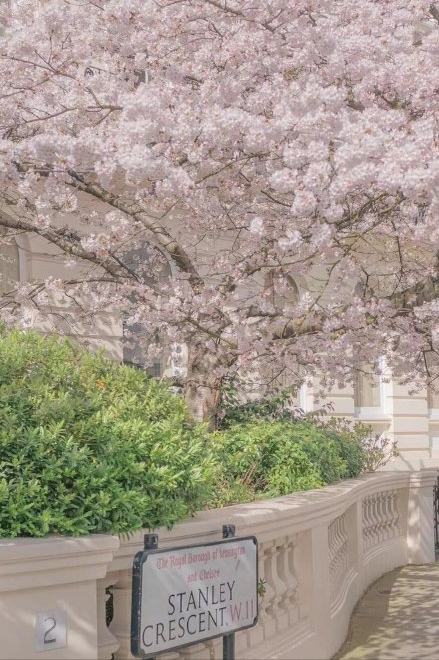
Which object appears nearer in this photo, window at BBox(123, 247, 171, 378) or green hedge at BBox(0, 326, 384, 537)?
green hedge at BBox(0, 326, 384, 537)

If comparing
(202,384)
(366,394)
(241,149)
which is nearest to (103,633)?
(241,149)

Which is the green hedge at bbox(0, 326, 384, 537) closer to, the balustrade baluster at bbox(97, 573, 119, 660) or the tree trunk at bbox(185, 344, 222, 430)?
the balustrade baluster at bbox(97, 573, 119, 660)

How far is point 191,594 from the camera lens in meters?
4.64

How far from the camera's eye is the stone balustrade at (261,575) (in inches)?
167

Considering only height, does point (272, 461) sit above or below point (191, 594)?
above

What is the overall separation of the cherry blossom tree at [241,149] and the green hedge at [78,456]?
189cm

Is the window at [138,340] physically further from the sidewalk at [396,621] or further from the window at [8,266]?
the sidewalk at [396,621]

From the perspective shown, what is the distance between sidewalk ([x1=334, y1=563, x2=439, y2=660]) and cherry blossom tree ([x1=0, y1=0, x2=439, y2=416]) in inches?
98.5

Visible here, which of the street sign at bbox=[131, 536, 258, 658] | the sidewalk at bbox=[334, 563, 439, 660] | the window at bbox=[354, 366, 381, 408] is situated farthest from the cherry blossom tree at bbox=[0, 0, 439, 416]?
the window at bbox=[354, 366, 381, 408]

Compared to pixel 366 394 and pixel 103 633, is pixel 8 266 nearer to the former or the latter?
pixel 366 394

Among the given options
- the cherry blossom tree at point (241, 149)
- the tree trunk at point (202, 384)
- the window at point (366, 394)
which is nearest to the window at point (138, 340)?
the cherry blossom tree at point (241, 149)

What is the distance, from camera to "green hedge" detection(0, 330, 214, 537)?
4633mm

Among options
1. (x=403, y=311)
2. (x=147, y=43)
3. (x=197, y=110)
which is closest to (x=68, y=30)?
(x=147, y=43)

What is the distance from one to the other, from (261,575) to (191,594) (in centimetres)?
187
